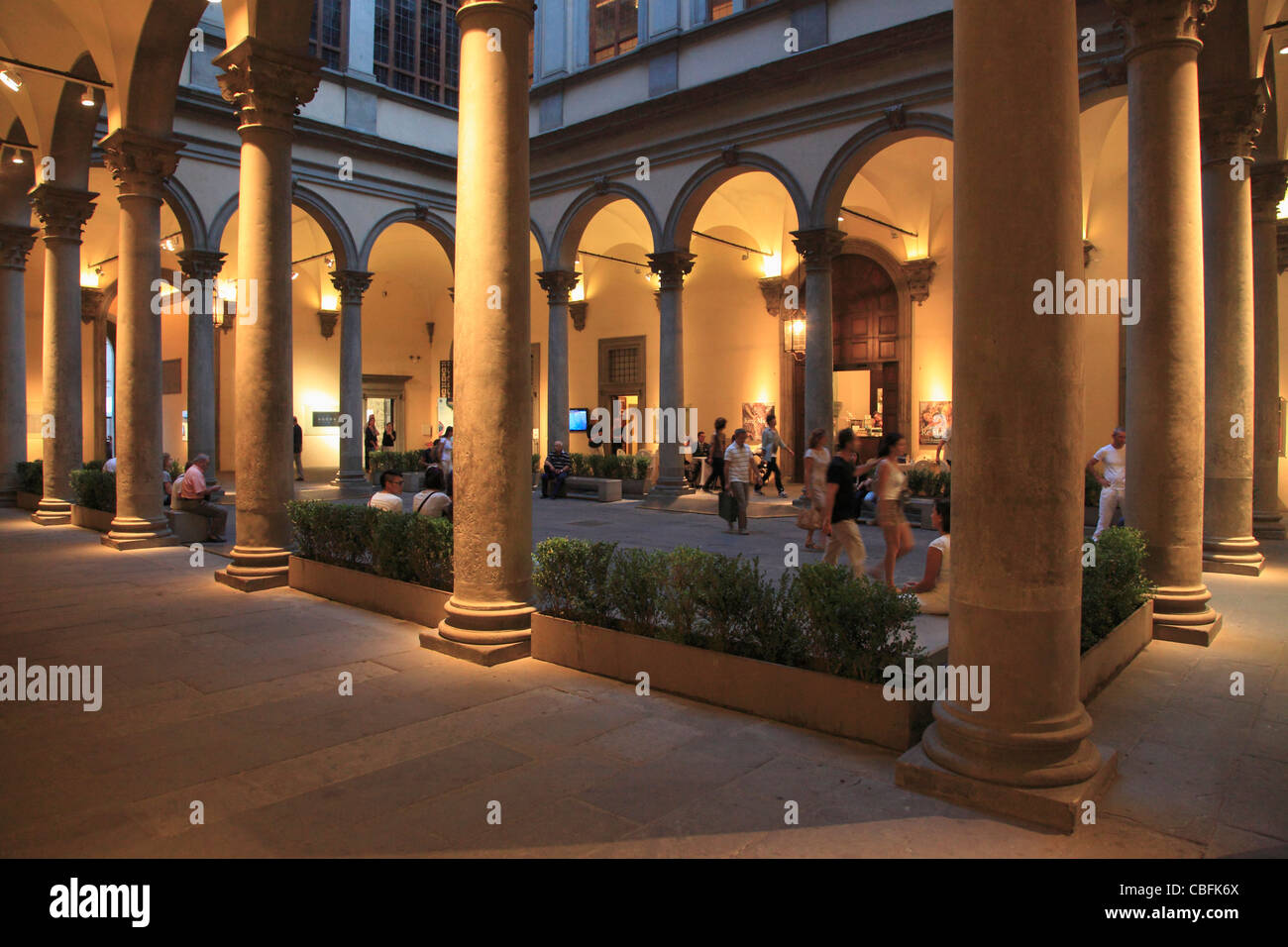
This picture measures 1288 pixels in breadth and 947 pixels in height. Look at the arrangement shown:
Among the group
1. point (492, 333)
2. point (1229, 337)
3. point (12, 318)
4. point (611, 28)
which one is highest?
point (611, 28)

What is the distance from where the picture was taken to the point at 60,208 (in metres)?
12.4

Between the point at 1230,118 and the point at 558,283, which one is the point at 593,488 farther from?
the point at 1230,118

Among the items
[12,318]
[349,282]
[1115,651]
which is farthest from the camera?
[349,282]

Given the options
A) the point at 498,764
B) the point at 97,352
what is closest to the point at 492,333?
the point at 498,764

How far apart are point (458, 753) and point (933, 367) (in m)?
16.8

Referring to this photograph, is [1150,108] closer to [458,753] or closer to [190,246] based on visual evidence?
[458,753]

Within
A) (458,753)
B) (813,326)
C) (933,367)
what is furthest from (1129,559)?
(933,367)

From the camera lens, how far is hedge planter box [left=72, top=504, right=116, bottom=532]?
11.9 metres

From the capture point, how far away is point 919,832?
10.8 ft

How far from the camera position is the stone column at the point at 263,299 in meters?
7.82

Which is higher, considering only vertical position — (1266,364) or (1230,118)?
(1230,118)

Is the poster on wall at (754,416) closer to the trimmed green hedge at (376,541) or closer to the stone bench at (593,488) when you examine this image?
the stone bench at (593,488)


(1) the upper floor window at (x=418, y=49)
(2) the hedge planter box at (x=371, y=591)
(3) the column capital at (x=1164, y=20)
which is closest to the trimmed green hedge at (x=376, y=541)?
(2) the hedge planter box at (x=371, y=591)

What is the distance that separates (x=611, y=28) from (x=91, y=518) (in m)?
13.7
